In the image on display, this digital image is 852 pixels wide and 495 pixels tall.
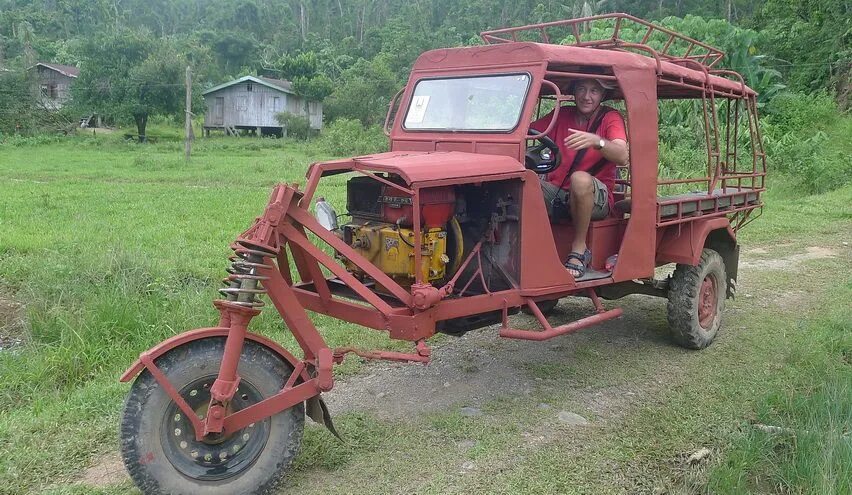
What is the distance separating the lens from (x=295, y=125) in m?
38.0

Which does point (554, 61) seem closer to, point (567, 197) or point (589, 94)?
point (589, 94)

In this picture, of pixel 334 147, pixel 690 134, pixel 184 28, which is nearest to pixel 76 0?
pixel 184 28

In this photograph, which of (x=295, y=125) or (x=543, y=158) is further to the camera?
(x=295, y=125)

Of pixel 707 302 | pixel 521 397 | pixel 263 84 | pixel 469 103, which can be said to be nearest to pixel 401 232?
pixel 469 103

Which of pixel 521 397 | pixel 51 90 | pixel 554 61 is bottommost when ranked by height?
pixel 521 397

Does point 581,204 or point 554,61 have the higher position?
point 554,61

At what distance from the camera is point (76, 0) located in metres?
61.9

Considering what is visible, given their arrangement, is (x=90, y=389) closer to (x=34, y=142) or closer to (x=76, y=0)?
(x=34, y=142)

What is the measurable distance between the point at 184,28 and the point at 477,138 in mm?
74024

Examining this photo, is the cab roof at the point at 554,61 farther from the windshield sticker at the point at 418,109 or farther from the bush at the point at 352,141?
the bush at the point at 352,141

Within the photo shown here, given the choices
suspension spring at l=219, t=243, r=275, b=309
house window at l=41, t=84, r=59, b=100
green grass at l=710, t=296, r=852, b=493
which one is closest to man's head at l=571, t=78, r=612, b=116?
green grass at l=710, t=296, r=852, b=493

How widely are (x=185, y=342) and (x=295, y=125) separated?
117 ft

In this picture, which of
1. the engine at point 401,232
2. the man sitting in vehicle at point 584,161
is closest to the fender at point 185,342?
the engine at point 401,232

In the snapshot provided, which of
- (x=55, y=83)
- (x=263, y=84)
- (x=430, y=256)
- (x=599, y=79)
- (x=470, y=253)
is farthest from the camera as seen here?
(x=55, y=83)
